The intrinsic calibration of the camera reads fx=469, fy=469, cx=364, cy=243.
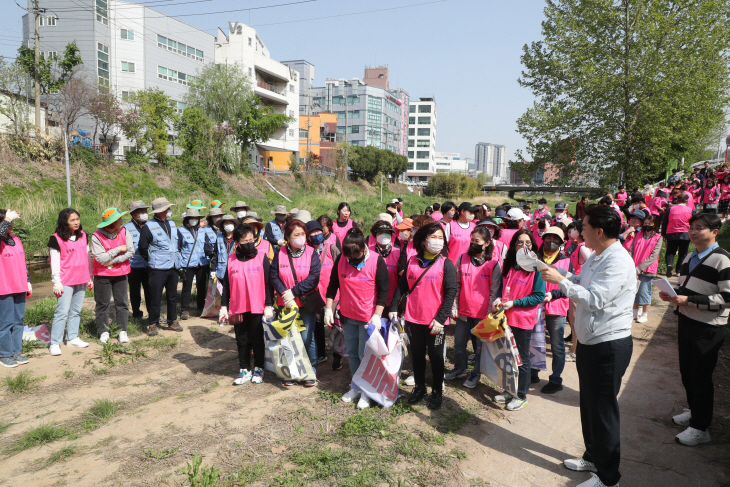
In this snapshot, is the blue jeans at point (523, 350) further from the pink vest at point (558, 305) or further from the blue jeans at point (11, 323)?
the blue jeans at point (11, 323)

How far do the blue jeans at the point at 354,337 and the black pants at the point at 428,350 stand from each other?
19.1 inches

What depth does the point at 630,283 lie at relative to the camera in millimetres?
3094

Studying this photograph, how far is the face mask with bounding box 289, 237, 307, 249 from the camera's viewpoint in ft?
16.2

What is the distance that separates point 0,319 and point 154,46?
1552 inches

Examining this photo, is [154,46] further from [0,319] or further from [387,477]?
[387,477]

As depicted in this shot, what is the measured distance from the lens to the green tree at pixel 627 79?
1541cm

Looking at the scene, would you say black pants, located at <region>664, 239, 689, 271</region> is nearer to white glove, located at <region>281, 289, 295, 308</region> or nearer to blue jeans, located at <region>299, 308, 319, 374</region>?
blue jeans, located at <region>299, 308, 319, 374</region>

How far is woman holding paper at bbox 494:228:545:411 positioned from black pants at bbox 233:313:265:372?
8.49 feet

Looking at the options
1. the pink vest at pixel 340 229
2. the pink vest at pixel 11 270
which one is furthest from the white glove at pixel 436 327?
the pink vest at pixel 11 270

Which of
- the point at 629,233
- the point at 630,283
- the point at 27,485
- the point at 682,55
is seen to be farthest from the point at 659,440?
the point at 682,55

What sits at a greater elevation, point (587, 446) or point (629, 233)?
point (629, 233)

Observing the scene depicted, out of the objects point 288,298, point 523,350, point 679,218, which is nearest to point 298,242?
point 288,298

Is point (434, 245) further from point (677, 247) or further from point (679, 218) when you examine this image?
point (677, 247)

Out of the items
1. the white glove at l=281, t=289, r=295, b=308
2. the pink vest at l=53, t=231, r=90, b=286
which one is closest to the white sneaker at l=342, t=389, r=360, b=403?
the white glove at l=281, t=289, r=295, b=308
